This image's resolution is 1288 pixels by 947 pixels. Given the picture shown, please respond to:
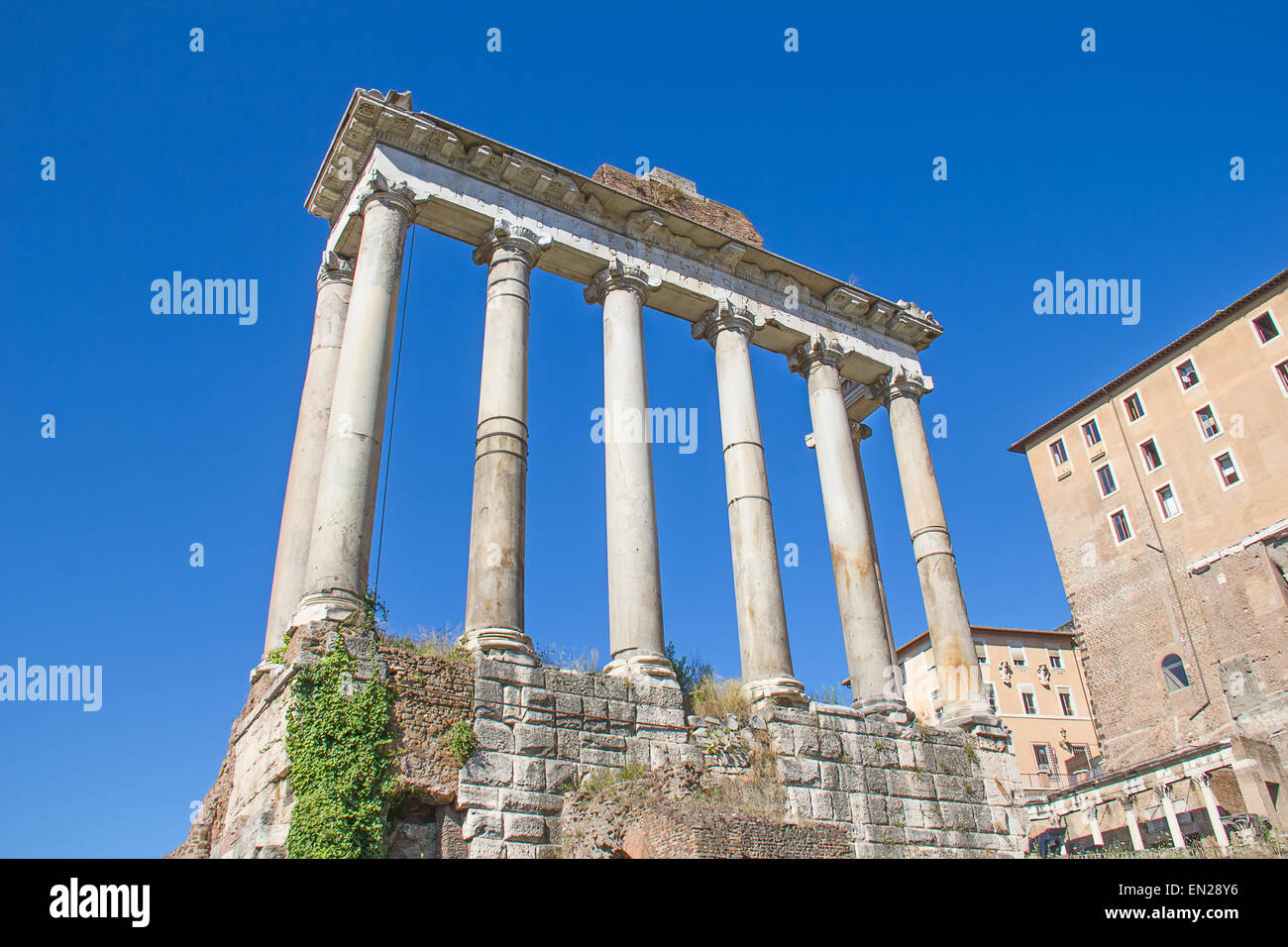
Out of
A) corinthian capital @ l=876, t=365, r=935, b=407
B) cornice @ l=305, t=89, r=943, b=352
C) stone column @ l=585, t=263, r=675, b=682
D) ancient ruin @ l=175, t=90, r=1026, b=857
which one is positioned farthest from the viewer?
corinthian capital @ l=876, t=365, r=935, b=407

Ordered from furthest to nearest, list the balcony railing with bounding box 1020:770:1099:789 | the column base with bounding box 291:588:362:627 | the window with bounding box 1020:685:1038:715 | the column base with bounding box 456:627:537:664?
the window with bounding box 1020:685:1038:715, the balcony railing with bounding box 1020:770:1099:789, the column base with bounding box 456:627:537:664, the column base with bounding box 291:588:362:627

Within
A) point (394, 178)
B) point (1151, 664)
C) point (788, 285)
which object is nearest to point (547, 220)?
point (394, 178)

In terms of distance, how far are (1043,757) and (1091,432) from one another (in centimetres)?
1692

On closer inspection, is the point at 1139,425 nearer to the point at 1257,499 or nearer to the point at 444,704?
the point at 1257,499

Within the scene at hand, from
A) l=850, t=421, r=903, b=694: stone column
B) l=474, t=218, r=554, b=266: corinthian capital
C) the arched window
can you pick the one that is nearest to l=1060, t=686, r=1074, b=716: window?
the arched window

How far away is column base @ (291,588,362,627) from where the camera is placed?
1162cm

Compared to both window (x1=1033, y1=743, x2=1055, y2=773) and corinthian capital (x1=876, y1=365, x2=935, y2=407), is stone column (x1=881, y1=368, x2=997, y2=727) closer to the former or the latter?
corinthian capital (x1=876, y1=365, x2=935, y2=407)

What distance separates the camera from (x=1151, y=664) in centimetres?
3694

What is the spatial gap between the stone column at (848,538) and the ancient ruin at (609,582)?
0.16ft

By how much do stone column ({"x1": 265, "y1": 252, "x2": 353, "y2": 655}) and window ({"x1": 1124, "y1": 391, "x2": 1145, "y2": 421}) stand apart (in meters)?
35.2

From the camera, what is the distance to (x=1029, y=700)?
161 feet

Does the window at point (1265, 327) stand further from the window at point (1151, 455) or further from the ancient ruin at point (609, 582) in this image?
the ancient ruin at point (609, 582)

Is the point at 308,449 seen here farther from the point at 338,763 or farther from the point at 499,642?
the point at 338,763

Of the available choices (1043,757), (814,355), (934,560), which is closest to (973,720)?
(934,560)
